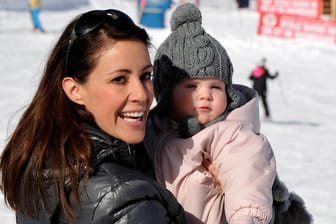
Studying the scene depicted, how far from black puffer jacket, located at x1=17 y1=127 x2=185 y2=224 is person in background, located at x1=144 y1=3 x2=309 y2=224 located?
29 cm

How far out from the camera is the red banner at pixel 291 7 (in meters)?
22.7

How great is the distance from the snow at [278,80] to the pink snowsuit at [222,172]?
114 centimetres

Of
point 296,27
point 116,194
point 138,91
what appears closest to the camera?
point 116,194

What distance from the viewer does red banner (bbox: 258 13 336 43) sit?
22.8 meters

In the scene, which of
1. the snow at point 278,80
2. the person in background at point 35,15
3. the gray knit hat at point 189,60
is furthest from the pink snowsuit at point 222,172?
the person in background at point 35,15

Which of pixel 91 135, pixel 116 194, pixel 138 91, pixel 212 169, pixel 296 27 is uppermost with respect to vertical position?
pixel 138 91

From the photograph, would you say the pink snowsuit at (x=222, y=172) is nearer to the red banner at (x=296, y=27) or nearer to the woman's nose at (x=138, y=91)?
the woman's nose at (x=138, y=91)

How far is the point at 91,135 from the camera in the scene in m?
1.92

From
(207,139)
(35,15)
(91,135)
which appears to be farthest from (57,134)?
(35,15)

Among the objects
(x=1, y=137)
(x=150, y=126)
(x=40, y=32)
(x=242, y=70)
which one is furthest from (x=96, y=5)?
(x=150, y=126)

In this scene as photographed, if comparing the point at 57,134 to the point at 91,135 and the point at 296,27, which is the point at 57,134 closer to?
the point at 91,135

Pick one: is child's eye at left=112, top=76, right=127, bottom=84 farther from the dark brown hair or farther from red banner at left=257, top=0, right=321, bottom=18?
red banner at left=257, top=0, right=321, bottom=18

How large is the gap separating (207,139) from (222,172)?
12 centimetres

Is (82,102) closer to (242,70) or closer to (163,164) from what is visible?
(163,164)
